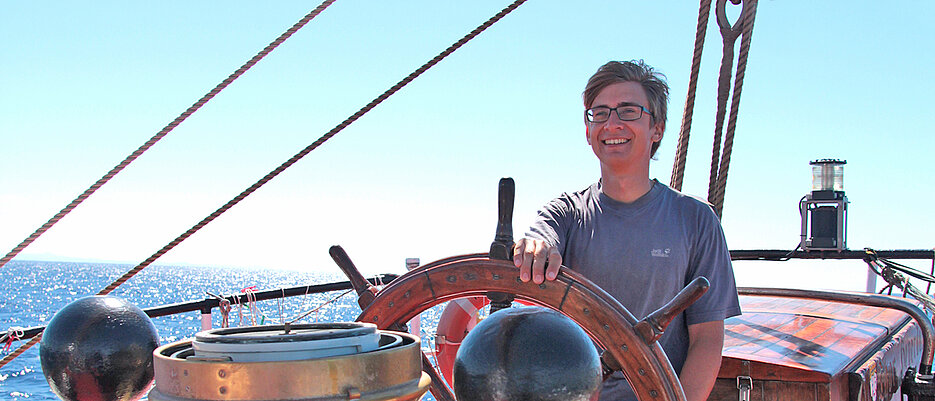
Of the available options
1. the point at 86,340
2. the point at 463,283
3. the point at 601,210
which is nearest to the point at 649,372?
the point at 463,283

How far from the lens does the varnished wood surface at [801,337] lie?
6.28 feet

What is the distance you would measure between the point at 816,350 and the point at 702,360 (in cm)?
57

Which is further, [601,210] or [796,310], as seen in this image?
[796,310]

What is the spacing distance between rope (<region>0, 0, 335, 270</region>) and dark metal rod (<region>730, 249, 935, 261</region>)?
137 inches

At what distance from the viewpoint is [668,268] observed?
70.7 inches

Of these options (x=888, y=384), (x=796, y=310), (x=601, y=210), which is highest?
(x=601, y=210)

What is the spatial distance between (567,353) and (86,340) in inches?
28.2

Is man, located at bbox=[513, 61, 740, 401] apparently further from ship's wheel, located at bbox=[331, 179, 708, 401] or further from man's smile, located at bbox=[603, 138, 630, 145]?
ship's wheel, located at bbox=[331, 179, 708, 401]

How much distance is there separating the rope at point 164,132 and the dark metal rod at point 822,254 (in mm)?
3488

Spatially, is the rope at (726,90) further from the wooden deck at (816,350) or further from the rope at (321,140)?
the rope at (321,140)

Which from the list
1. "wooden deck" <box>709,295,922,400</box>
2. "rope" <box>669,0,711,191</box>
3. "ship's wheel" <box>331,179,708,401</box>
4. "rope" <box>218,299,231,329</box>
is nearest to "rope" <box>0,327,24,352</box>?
"rope" <box>218,299,231,329</box>

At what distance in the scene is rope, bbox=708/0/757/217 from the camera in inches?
124

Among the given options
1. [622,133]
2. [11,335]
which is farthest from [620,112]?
[11,335]

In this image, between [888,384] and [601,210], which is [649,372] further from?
[888,384]
